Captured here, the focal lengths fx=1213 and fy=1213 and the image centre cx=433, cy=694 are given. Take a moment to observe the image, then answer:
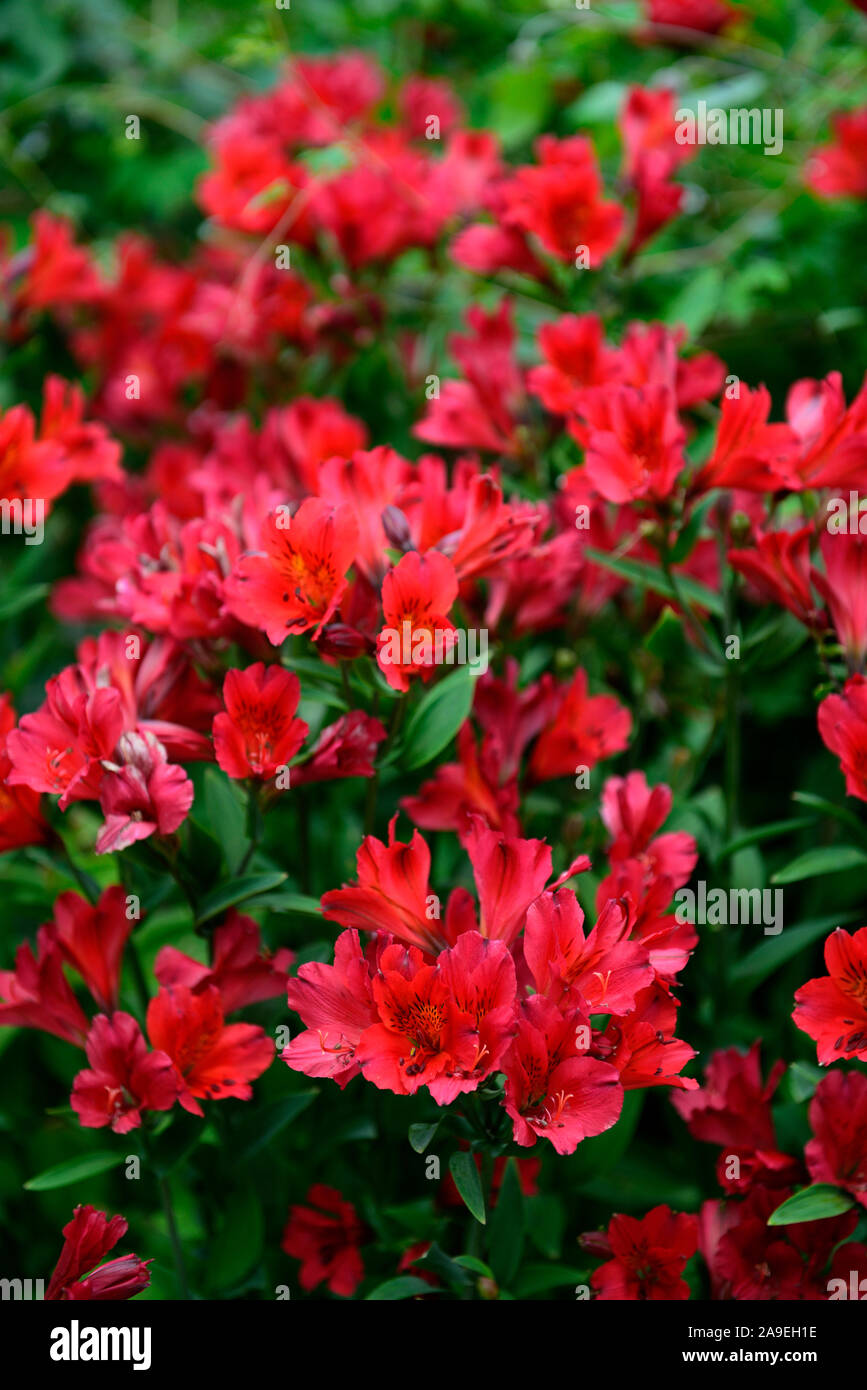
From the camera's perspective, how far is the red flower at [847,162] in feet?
4.93

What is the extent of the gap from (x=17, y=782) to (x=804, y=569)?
0.62 meters

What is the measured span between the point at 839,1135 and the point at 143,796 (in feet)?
1.76

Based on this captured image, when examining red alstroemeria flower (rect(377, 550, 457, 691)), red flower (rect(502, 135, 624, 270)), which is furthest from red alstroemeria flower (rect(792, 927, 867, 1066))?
red flower (rect(502, 135, 624, 270))

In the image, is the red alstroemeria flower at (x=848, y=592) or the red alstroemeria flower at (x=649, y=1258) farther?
the red alstroemeria flower at (x=848, y=592)

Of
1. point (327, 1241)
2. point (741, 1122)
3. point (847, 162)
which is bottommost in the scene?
point (327, 1241)

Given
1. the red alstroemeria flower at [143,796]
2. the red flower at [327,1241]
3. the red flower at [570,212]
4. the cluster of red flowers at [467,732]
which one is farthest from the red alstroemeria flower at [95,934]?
the red flower at [570,212]

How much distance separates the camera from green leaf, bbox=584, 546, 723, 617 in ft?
3.44

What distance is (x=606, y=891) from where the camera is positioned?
2.80 feet

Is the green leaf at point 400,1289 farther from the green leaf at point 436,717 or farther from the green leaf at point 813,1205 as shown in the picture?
the green leaf at point 436,717

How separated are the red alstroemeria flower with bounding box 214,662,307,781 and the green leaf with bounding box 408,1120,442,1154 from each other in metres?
0.26

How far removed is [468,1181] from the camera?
776mm

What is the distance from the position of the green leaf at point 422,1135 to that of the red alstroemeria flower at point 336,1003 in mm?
54

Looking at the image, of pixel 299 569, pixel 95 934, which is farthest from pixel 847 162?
pixel 95 934

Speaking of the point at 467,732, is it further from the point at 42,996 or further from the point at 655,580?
the point at 42,996
